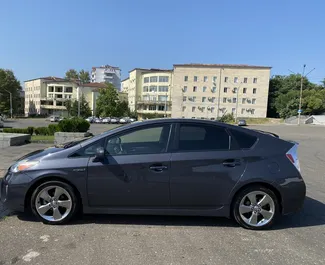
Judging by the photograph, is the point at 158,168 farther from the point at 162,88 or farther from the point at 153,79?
the point at 153,79

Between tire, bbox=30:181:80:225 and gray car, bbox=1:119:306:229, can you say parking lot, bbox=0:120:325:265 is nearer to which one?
tire, bbox=30:181:80:225

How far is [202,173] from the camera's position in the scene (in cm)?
382

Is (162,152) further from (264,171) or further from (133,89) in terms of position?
(133,89)

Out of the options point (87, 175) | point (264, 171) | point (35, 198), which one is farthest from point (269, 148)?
point (35, 198)

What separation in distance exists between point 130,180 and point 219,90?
264 feet

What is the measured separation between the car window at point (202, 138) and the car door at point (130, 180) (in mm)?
322

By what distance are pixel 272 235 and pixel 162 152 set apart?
1.93 meters

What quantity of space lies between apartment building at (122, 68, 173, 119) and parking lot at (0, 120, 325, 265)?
3121 inches

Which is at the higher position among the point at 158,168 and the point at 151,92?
the point at 151,92

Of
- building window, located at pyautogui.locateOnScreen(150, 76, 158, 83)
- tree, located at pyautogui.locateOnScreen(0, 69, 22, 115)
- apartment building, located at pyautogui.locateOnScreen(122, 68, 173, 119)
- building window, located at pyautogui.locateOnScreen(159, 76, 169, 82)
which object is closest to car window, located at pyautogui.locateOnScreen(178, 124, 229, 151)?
apartment building, located at pyautogui.locateOnScreen(122, 68, 173, 119)

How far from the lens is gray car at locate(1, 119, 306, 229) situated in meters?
3.80

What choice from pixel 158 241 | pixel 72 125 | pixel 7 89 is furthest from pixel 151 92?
pixel 158 241

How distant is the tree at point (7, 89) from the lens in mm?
78031

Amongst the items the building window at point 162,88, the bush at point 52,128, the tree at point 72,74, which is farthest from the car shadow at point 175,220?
the tree at point 72,74
